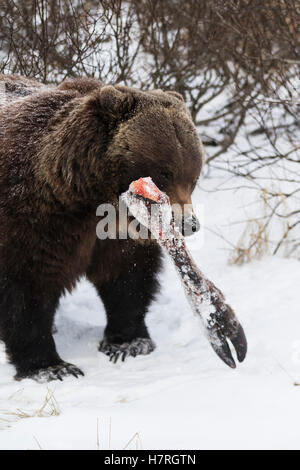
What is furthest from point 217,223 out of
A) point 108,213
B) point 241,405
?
point 241,405

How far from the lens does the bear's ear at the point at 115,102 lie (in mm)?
3273

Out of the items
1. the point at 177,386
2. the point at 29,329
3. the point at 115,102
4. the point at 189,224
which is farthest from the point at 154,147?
the point at 29,329

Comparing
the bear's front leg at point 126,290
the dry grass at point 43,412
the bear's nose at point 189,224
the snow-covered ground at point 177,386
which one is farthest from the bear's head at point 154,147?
the dry grass at point 43,412

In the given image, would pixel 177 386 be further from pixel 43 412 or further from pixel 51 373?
pixel 51 373

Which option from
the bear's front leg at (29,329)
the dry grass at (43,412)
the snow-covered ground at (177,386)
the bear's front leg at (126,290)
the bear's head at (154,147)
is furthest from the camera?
the bear's front leg at (126,290)

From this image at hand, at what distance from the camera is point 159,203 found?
3.20 m

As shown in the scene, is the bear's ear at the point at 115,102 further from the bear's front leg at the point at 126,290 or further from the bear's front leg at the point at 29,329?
the bear's front leg at the point at 29,329

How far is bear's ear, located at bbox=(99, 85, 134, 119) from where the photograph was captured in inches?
129

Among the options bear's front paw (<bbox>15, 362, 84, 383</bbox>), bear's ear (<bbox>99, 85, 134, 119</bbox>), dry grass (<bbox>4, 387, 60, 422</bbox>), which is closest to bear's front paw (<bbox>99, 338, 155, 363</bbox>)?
bear's front paw (<bbox>15, 362, 84, 383</bbox>)

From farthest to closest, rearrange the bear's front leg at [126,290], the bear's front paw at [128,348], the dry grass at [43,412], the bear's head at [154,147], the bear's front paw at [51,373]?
the bear's front paw at [128,348] < the bear's front leg at [126,290] < the bear's front paw at [51,373] < the bear's head at [154,147] < the dry grass at [43,412]

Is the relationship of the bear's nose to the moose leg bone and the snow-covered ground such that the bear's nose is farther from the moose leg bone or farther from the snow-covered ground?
the snow-covered ground

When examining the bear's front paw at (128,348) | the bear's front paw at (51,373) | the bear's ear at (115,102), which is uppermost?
the bear's ear at (115,102)
